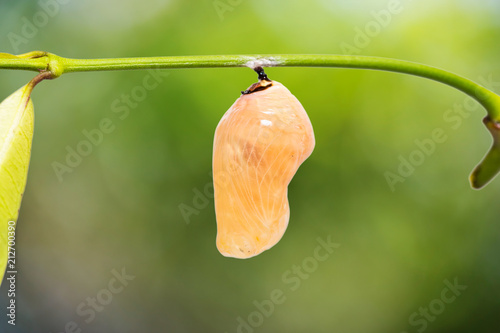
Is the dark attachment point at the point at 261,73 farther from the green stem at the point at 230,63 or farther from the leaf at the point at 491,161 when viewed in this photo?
the leaf at the point at 491,161

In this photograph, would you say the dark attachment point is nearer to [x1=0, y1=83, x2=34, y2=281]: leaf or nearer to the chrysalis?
the chrysalis

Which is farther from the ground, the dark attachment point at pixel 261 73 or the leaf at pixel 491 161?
the dark attachment point at pixel 261 73

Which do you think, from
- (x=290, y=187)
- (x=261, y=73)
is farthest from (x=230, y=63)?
(x=290, y=187)

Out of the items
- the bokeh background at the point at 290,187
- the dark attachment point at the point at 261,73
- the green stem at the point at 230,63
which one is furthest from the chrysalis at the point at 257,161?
the bokeh background at the point at 290,187

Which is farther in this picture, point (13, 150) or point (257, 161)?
point (257, 161)

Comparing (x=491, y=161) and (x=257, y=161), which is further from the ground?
(x=257, y=161)

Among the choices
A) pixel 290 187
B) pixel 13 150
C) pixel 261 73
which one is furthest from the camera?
pixel 290 187

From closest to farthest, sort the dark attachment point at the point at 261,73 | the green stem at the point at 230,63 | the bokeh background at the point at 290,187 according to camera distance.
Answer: the green stem at the point at 230,63 → the dark attachment point at the point at 261,73 → the bokeh background at the point at 290,187

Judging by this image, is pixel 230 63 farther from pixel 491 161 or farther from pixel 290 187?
pixel 290 187
